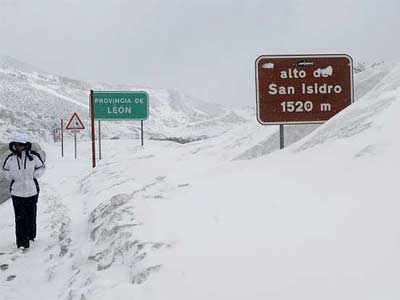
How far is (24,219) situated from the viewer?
6812mm

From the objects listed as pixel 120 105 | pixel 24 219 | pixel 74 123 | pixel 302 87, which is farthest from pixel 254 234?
pixel 74 123

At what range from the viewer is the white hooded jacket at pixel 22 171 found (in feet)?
22.3

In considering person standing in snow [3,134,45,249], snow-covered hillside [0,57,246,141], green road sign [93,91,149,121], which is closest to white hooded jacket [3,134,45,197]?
person standing in snow [3,134,45,249]

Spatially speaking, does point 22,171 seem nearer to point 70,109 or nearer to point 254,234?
point 254,234

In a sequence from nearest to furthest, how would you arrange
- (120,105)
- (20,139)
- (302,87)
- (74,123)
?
1. (20,139)
2. (302,87)
3. (120,105)
4. (74,123)

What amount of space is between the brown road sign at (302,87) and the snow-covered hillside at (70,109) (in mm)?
50814

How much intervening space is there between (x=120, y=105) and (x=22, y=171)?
33.3 feet

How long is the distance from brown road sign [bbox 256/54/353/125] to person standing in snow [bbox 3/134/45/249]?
3.14m

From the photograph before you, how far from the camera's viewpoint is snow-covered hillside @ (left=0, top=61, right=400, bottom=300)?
3.29 metres

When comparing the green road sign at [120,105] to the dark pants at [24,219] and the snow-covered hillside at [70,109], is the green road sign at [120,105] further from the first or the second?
the snow-covered hillside at [70,109]

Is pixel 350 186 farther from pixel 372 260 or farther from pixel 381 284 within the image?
pixel 381 284

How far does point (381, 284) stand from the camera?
293cm

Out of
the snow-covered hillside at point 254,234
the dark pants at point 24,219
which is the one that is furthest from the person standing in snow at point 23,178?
the snow-covered hillside at point 254,234

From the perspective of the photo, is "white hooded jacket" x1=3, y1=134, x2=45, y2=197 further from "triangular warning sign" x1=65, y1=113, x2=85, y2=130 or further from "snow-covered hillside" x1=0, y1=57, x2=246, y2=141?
"snow-covered hillside" x1=0, y1=57, x2=246, y2=141
